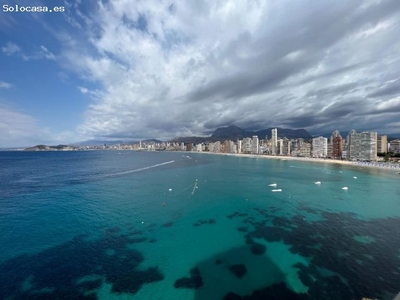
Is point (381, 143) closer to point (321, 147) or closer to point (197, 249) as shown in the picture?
point (321, 147)

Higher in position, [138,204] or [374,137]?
[374,137]

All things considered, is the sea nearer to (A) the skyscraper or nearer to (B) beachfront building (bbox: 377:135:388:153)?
(B) beachfront building (bbox: 377:135:388:153)

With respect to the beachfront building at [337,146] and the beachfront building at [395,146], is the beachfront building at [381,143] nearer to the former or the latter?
the beachfront building at [395,146]

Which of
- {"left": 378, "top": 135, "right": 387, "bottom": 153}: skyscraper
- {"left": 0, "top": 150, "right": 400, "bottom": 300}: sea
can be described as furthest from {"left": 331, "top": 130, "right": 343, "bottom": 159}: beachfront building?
{"left": 0, "top": 150, "right": 400, "bottom": 300}: sea

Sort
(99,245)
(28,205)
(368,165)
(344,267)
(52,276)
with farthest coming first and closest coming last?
(368,165) → (28,205) → (99,245) → (344,267) → (52,276)

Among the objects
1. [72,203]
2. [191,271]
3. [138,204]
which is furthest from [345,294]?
[72,203]

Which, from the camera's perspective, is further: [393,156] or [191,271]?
[393,156]

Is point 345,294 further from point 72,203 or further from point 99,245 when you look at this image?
point 72,203

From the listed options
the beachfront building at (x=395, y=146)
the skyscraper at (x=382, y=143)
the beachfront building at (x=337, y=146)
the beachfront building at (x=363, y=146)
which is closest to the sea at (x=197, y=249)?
the beachfront building at (x=363, y=146)
